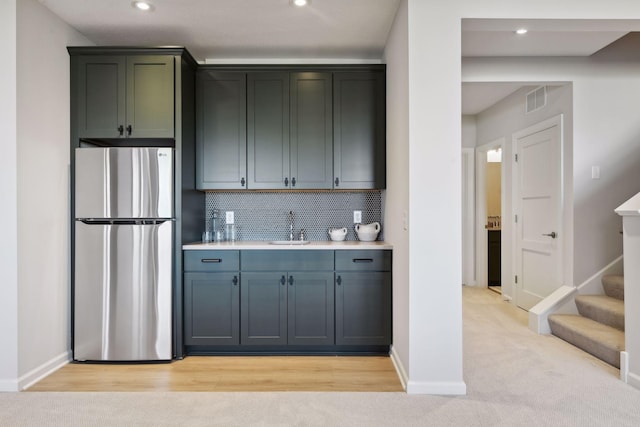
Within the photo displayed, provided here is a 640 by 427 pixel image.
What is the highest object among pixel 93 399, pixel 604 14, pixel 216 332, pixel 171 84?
pixel 604 14

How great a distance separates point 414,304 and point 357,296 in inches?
29.0

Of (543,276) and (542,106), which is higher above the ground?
(542,106)

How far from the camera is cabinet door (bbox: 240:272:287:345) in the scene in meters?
3.07

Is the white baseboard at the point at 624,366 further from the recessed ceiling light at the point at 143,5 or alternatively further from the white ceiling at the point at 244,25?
the recessed ceiling light at the point at 143,5

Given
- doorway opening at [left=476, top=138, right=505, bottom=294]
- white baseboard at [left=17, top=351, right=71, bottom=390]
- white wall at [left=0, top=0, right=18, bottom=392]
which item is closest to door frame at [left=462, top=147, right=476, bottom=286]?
doorway opening at [left=476, top=138, right=505, bottom=294]

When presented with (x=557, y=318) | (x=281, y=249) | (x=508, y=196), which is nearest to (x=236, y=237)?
(x=281, y=249)

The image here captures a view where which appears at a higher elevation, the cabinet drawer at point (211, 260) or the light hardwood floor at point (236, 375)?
the cabinet drawer at point (211, 260)

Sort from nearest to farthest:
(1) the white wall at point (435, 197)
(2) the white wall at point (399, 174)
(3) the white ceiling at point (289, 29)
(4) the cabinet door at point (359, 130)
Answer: (1) the white wall at point (435, 197) → (2) the white wall at point (399, 174) → (3) the white ceiling at point (289, 29) → (4) the cabinet door at point (359, 130)

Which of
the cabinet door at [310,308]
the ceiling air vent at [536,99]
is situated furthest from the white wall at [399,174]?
the ceiling air vent at [536,99]

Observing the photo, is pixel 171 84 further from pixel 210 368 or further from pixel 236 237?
pixel 210 368

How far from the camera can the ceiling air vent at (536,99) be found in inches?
160

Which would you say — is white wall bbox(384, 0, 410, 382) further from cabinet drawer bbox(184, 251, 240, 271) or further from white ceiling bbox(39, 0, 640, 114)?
cabinet drawer bbox(184, 251, 240, 271)

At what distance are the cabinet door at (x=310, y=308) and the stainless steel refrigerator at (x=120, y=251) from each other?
993 mm

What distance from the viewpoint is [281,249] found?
3.07m
